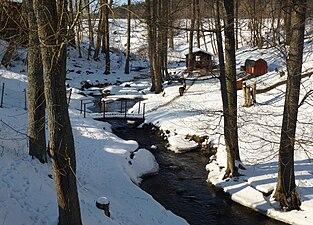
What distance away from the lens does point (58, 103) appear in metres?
5.35

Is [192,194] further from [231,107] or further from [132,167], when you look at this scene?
[231,107]

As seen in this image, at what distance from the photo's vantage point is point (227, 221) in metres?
9.78

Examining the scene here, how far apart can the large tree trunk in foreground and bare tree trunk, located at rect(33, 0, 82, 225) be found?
514cm

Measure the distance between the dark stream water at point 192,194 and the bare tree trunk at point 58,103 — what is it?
4680 mm

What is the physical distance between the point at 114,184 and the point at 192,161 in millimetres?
4526

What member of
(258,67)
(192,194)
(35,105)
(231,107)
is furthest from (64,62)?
(258,67)

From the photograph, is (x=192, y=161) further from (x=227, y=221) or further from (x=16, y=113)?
(x=16, y=113)

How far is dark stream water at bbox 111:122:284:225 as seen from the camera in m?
9.91

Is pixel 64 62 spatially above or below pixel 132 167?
above

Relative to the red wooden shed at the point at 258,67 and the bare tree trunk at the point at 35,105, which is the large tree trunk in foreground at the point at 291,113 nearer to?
the bare tree trunk at the point at 35,105

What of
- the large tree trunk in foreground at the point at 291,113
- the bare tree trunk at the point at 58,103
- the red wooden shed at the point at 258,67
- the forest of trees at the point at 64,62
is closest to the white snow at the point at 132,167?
the large tree trunk in foreground at the point at 291,113

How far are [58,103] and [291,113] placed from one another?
6316 millimetres

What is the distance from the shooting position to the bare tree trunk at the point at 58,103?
4773 millimetres

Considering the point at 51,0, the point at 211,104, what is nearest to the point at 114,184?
the point at 51,0
